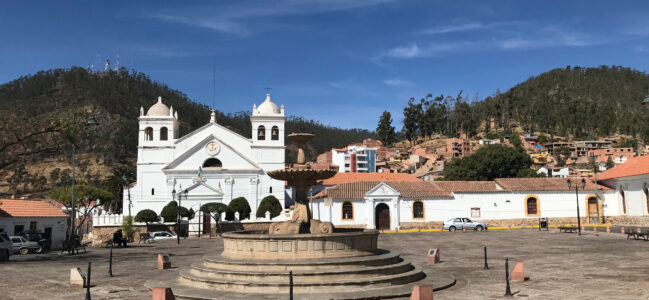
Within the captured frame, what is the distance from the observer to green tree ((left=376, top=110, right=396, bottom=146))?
113 m

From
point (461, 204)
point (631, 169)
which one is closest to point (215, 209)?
point (461, 204)

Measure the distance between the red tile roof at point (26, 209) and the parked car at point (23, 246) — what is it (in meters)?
7.10

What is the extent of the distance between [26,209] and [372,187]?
2447cm

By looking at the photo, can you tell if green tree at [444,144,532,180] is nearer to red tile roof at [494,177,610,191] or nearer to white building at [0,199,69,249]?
red tile roof at [494,177,610,191]

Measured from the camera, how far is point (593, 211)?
1590 inches

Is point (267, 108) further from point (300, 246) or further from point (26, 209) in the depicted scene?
point (300, 246)

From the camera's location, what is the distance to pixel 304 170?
567 inches

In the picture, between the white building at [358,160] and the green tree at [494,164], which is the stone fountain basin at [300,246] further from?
the white building at [358,160]

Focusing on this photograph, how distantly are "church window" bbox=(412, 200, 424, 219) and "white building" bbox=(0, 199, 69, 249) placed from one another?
24.7 meters

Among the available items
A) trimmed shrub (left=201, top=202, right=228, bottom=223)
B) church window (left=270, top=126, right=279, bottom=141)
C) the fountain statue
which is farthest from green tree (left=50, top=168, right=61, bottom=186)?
the fountain statue

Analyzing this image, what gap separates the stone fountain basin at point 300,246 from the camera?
1196cm

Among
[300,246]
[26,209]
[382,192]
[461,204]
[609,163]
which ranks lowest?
[300,246]

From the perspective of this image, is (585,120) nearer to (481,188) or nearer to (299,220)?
(481,188)

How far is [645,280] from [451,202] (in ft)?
91.7
